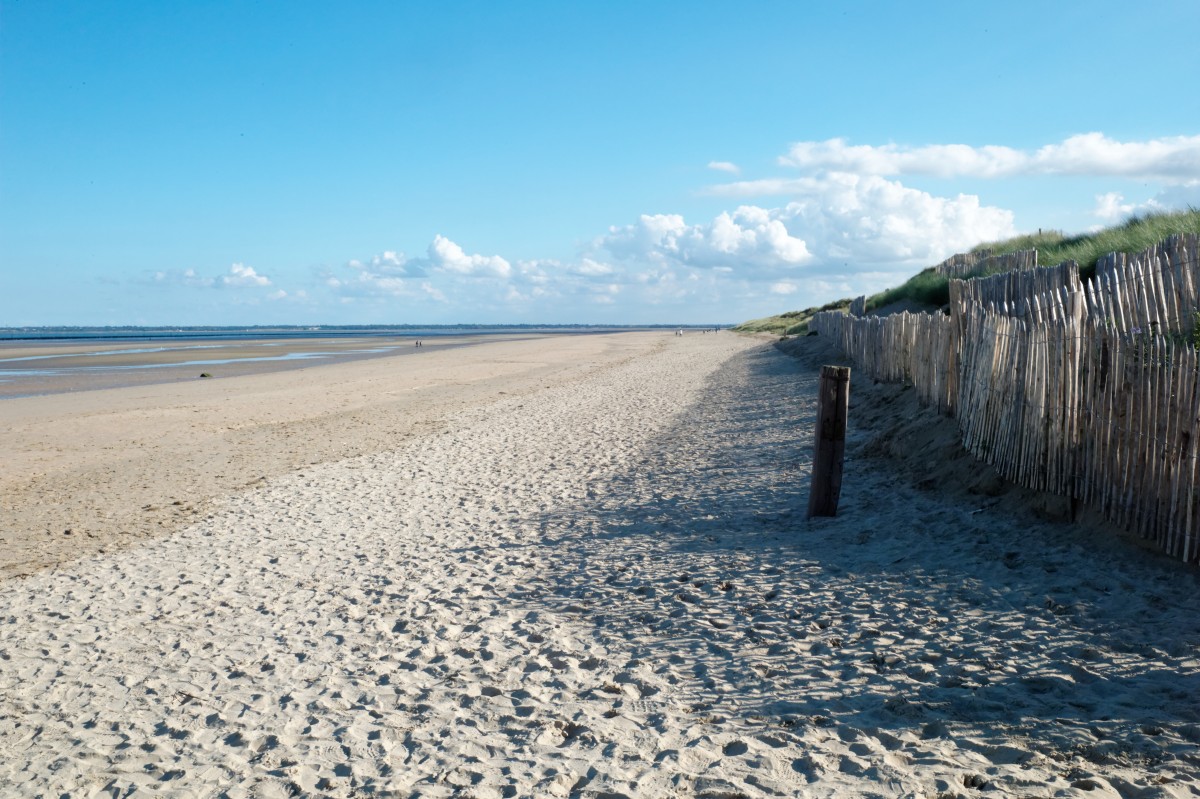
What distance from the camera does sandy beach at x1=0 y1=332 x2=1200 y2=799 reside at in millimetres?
3340

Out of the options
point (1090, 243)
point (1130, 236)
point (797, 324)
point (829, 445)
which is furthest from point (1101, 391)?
point (797, 324)

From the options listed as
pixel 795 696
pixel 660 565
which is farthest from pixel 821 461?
pixel 795 696

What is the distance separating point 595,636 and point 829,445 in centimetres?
287

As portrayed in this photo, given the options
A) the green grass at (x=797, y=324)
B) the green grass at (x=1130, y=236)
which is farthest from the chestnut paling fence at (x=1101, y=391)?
the green grass at (x=797, y=324)

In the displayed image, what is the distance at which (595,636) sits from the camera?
482 cm

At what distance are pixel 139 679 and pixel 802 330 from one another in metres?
39.2

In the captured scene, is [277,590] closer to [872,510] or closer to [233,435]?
[872,510]

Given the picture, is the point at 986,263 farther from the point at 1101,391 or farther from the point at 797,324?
the point at 797,324

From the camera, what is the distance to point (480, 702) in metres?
4.02

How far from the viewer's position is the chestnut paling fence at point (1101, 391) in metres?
4.59

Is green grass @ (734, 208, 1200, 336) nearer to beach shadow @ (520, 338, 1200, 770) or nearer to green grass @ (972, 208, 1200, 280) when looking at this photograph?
green grass @ (972, 208, 1200, 280)

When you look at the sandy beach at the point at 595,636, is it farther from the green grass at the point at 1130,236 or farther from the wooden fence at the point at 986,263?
the wooden fence at the point at 986,263

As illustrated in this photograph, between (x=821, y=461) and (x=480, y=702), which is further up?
(x=821, y=461)

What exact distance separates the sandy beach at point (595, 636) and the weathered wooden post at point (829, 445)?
0.19 m
